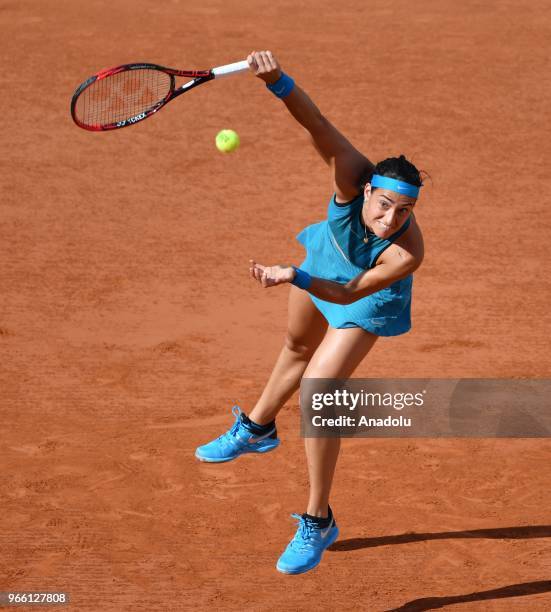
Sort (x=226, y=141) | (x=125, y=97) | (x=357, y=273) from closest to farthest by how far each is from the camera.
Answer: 1. (x=357, y=273)
2. (x=125, y=97)
3. (x=226, y=141)

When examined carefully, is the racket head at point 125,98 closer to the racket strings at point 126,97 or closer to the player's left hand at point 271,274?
the racket strings at point 126,97

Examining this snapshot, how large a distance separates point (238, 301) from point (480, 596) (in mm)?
3468

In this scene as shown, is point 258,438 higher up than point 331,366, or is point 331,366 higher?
point 331,366

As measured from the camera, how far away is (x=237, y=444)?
6.29 metres

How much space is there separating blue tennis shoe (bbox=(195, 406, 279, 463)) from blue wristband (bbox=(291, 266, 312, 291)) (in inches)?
54.9

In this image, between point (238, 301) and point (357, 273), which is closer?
point (357, 273)

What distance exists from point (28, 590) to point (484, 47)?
953 centimetres

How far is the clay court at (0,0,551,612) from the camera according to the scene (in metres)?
5.81

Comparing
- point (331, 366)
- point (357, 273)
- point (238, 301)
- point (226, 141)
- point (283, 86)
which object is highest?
point (283, 86)

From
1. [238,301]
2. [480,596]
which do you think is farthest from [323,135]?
[238,301]

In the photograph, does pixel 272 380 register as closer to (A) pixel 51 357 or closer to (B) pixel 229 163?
(A) pixel 51 357

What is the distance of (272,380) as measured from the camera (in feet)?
20.2

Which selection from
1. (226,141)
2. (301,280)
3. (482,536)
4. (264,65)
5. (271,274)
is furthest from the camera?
(226,141)

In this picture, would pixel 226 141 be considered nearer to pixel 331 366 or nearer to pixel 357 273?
pixel 357 273
